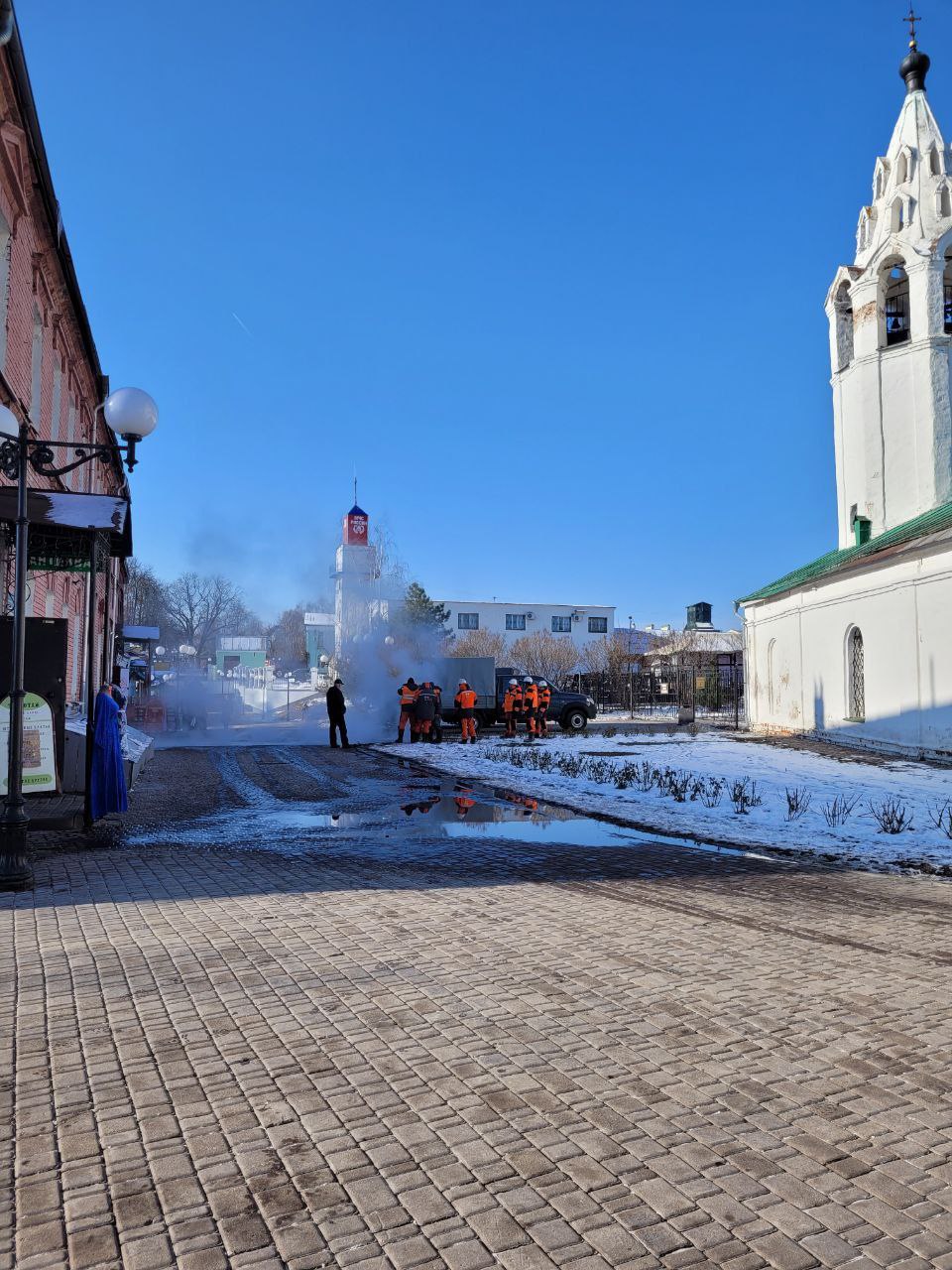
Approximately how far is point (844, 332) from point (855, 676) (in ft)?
35.7

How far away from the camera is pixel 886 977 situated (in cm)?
504

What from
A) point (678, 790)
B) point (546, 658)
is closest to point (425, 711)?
point (678, 790)

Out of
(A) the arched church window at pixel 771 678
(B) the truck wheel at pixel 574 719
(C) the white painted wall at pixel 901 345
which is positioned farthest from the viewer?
(B) the truck wheel at pixel 574 719

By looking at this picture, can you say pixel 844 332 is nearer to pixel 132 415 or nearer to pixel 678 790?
pixel 678 790

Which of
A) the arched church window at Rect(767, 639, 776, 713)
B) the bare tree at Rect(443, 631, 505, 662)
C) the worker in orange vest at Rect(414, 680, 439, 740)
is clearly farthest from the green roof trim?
the bare tree at Rect(443, 631, 505, 662)

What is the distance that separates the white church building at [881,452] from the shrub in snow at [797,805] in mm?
8631

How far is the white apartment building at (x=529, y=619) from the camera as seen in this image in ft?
270

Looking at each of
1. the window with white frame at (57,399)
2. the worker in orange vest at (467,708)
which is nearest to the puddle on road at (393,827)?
the window with white frame at (57,399)

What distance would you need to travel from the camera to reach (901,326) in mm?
25500

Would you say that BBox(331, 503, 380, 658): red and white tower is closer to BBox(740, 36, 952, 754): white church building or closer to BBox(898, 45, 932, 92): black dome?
BBox(740, 36, 952, 754): white church building

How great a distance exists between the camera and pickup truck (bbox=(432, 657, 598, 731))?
31734 millimetres

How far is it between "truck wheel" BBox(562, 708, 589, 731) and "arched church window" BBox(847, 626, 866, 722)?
36.9ft

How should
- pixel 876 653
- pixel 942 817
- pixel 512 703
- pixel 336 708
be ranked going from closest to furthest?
pixel 942 817 → pixel 876 653 → pixel 336 708 → pixel 512 703

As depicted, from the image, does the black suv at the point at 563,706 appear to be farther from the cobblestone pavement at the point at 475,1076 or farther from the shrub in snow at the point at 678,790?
the cobblestone pavement at the point at 475,1076
